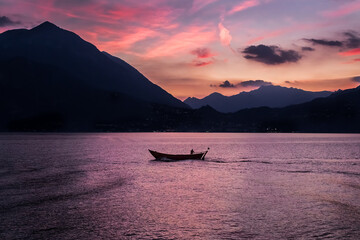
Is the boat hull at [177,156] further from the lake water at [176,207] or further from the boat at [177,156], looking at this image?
the lake water at [176,207]

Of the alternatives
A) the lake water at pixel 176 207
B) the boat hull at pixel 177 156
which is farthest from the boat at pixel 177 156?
the lake water at pixel 176 207

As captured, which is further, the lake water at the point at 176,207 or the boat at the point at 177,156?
the boat at the point at 177,156

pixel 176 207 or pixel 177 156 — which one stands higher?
pixel 177 156

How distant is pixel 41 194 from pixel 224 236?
25527mm

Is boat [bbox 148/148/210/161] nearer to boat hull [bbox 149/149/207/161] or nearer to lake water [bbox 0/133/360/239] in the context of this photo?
boat hull [bbox 149/149/207/161]

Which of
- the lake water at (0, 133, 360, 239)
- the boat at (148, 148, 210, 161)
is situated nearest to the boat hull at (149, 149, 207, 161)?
the boat at (148, 148, 210, 161)

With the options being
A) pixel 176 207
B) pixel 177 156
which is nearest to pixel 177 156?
pixel 177 156

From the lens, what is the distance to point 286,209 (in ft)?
111

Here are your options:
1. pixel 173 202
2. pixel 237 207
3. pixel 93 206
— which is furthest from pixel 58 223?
pixel 237 207

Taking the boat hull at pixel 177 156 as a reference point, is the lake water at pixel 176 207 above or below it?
below

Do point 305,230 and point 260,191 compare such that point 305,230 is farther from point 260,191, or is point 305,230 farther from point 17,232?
point 17,232

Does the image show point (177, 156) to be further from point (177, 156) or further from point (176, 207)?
point (176, 207)

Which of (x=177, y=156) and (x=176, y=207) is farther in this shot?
(x=177, y=156)

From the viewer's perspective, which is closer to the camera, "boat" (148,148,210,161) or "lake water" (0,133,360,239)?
"lake water" (0,133,360,239)
